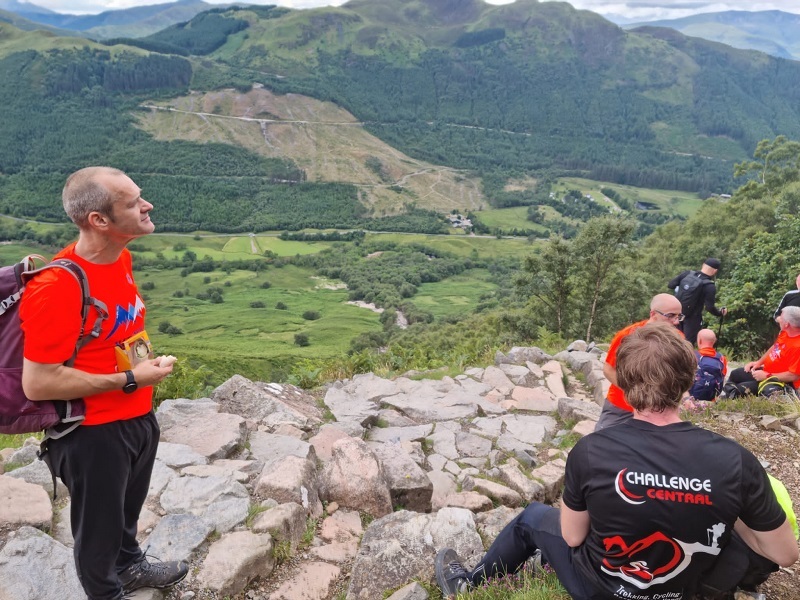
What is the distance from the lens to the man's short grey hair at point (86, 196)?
103 inches

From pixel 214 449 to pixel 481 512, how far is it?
2.69 meters

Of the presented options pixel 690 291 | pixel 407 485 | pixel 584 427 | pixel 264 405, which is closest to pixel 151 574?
pixel 407 485

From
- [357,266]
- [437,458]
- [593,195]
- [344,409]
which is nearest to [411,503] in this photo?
[437,458]

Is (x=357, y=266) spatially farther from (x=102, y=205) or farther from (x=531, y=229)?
(x=102, y=205)

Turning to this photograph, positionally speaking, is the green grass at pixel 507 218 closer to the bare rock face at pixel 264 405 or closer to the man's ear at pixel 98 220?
the bare rock face at pixel 264 405

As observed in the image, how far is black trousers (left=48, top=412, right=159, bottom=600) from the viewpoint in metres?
2.71

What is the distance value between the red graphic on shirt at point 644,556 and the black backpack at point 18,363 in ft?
8.88

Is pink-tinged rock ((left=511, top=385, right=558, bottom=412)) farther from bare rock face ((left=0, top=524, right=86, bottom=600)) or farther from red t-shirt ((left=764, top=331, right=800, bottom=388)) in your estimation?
bare rock face ((left=0, top=524, right=86, bottom=600))

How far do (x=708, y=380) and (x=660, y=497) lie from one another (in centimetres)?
574

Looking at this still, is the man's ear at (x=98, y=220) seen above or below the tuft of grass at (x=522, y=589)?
above

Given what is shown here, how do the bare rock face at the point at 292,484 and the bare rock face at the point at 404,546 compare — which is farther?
the bare rock face at the point at 292,484

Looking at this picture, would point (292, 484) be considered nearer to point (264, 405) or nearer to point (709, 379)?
point (264, 405)

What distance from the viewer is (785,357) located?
7062mm

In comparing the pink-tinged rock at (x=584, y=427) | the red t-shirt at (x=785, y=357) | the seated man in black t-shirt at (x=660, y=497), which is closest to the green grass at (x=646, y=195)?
the red t-shirt at (x=785, y=357)
